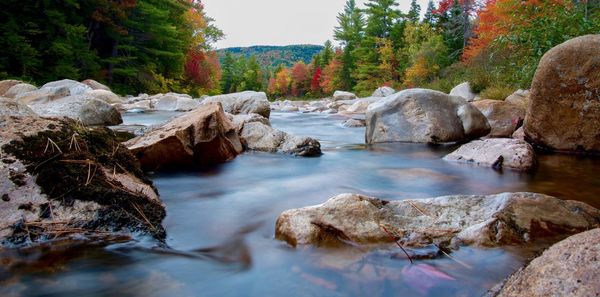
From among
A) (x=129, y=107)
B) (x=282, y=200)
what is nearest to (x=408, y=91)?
(x=282, y=200)

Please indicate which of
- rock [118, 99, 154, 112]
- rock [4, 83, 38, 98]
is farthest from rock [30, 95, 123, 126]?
rock [118, 99, 154, 112]

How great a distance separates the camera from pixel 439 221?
8.34 ft

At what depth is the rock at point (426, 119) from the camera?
7.21 metres

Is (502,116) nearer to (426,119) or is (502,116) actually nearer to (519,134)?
(519,134)

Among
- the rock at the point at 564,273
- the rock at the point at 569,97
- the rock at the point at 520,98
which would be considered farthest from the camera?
the rock at the point at 520,98

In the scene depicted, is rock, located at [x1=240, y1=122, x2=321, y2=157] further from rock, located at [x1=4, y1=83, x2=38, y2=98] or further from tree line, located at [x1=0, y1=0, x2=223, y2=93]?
tree line, located at [x1=0, y1=0, x2=223, y2=93]

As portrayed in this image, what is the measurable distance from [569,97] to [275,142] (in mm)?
4176

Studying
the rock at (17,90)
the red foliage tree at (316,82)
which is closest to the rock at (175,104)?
the rock at (17,90)

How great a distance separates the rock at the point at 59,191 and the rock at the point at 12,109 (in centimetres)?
11

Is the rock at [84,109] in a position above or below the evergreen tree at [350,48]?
below

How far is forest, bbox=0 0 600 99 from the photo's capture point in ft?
30.3

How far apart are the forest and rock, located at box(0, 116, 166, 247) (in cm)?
789

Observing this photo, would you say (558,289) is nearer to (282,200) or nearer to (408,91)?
(282,200)

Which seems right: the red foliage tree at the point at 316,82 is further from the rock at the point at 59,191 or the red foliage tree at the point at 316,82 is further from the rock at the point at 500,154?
the rock at the point at 59,191
